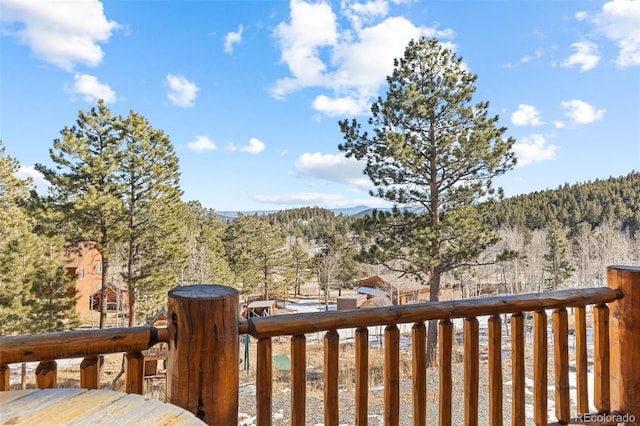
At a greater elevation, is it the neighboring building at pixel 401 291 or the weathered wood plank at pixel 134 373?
the weathered wood plank at pixel 134 373

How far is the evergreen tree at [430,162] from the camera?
8.16 metres

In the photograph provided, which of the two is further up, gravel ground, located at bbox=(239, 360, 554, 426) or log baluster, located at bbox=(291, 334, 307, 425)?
log baluster, located at bbox=(291, 334, 307, 425)

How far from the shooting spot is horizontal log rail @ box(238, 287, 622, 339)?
1192mm

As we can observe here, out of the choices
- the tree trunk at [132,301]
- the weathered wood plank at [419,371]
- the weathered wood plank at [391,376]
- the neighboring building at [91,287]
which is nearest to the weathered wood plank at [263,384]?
the weathered wood plank at [391,376]

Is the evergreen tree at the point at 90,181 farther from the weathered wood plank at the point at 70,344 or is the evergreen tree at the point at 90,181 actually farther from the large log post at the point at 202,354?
the large log post at the point at 202,354

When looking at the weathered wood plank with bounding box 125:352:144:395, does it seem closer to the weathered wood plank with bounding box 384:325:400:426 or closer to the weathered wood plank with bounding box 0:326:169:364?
the weathered wood plank with bounding box 0:326:169:364

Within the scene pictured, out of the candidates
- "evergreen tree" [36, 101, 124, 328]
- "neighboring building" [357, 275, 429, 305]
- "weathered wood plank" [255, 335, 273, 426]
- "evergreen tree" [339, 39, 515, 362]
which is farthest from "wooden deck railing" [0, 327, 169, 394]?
"neighboring building" [357, 275, 429, 305]

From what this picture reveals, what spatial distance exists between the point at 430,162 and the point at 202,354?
327 inches

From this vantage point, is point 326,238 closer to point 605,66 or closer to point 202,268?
point 202,268

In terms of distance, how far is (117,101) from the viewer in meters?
10.1

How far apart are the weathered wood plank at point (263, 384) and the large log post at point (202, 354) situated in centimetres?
12

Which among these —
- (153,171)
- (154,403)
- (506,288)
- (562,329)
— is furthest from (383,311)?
(506,288)

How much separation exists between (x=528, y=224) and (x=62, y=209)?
82.8 feet

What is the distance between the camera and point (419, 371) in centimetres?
137
